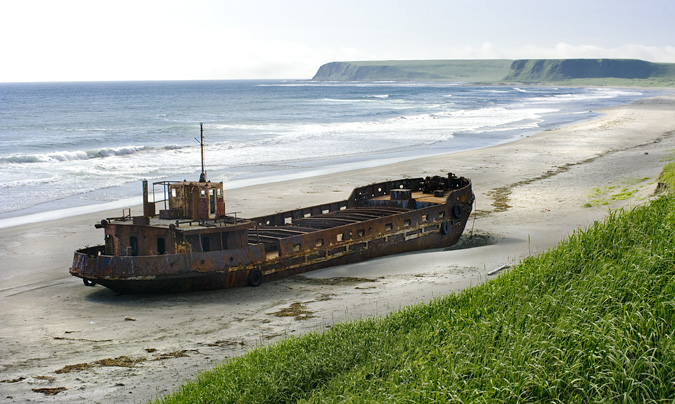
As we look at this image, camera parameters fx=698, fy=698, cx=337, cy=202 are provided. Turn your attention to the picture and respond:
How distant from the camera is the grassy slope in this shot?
280 inches

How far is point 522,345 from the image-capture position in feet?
26.2

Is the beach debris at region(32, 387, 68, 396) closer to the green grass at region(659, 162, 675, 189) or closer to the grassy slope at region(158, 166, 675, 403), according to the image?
the grassy slope at region(158, 166, 675, 403)

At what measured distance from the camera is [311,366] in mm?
9445

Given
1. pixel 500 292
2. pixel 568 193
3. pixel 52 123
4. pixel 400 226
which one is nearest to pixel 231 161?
pixel 568 193

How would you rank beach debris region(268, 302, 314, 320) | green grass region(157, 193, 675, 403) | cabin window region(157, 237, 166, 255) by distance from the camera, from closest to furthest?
green grass region(157, 193, 675, 403) < beach debris region(268, 302, 314, 320) < cabin window region(157, 237, 166, 255)

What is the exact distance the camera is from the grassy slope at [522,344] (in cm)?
712

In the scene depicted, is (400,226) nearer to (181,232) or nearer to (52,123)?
(181,232)

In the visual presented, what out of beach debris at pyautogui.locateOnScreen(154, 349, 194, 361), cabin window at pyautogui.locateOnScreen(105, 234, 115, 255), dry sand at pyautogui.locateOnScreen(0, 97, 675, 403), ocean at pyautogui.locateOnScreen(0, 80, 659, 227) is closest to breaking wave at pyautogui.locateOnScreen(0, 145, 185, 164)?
ocean at pyautogui.locateOnScreen(0, 80, 659, 227)

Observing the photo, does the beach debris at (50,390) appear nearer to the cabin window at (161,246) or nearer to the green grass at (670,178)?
the cabin window at (161,246)

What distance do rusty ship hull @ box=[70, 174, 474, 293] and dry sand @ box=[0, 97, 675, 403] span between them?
41 cm

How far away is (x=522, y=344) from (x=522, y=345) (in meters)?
0.11

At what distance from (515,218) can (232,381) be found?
1612cm

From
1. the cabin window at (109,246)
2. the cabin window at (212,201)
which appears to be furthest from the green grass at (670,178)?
the cabin window at (109,246)

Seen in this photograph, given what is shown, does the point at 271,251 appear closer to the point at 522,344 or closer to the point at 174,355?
the point at 174,355
